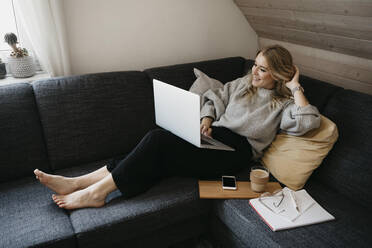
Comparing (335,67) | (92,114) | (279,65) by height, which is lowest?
(92,114)

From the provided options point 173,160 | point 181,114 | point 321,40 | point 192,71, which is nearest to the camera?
point 181,114

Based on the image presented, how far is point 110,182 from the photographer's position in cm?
163

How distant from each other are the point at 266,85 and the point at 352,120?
0.48 m

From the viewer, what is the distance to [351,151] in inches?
65.6

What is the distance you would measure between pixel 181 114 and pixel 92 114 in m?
0.60

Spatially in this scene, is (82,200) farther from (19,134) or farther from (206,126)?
(206,126)

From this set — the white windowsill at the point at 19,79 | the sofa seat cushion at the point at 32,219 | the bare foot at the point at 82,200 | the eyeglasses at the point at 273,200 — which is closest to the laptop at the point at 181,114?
the eyeglasses at the point at 273,200

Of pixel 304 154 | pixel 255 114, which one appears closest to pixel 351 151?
pixel 304 154

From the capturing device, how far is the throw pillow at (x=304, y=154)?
5.52 ft

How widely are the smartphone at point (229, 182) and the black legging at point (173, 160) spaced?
4 cm

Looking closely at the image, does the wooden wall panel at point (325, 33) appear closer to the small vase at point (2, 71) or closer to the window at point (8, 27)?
the window at point (8, 27)

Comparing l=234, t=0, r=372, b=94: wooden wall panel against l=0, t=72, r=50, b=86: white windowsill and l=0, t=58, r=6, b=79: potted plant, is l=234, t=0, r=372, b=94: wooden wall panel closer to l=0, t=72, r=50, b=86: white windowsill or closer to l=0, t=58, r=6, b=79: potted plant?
l=0, t=72, r=50, b=86: white windowsill

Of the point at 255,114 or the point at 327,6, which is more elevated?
the point at 327,6

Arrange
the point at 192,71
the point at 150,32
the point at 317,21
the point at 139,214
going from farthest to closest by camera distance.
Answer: the point at 150,32
the point at 192,71
the point at 317,21
the point at 139,214
